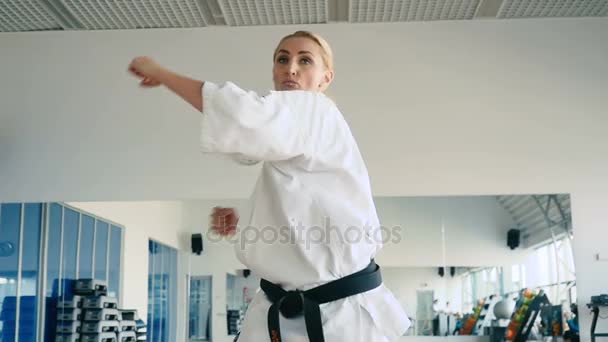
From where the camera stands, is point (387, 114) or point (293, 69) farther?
point (387, 114)

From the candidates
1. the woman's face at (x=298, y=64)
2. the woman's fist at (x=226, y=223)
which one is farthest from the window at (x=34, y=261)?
the woman's face at (x=298, y=64)

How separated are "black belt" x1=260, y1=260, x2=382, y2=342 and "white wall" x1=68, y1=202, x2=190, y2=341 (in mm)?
5015

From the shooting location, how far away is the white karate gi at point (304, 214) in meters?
1.37

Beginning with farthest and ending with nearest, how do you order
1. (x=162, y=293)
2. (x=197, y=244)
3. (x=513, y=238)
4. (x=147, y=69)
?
(x=162, y=293) < (x=197, y=244) < (x=513, y=238) < (x=147, y=69)

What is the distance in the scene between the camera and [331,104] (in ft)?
4.99

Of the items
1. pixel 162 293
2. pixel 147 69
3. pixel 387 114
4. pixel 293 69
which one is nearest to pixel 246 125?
pixel 147 69

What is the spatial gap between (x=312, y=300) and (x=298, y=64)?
52 centimetres

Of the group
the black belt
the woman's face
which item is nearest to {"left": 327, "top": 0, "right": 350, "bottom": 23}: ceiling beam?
the woman's face

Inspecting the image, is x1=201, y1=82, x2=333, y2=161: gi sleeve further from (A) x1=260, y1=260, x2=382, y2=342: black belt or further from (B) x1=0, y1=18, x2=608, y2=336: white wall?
(B) x1=0, y1=18, x2=608, y2=336: white wall

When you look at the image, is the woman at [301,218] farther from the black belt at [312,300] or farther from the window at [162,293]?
the window at [162,293]

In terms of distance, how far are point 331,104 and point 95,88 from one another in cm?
537

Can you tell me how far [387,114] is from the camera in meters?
6.37

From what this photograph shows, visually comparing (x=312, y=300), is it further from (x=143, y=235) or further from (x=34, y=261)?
(x=34, y=261)

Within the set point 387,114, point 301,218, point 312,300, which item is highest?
point 387,114
